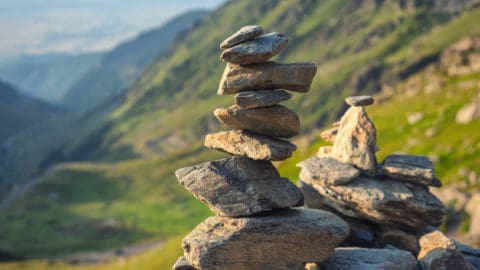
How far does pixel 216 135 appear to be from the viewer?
3531 centimetres

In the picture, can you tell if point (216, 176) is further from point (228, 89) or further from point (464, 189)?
point (464, 189)

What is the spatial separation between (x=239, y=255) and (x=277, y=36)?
1467cm

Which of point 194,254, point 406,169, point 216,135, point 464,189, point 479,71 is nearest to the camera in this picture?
point 194,254

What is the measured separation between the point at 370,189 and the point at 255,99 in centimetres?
1141

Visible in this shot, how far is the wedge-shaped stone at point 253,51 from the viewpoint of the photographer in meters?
32.4

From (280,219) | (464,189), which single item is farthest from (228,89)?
(464,189)

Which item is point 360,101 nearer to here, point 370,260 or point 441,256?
point 370,260

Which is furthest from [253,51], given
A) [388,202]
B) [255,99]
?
[388,202]

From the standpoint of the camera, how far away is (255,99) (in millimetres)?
32969

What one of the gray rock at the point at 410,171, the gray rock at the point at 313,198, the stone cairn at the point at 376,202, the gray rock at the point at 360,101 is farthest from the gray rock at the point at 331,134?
A: the gray rock at the point at 410,171

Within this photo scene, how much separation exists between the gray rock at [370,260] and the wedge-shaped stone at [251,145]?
27.6 ft

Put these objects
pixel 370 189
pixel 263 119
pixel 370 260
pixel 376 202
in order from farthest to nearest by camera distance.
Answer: pixel 370 189, pixel 376 202, pixel 370 260, pixel 263 119

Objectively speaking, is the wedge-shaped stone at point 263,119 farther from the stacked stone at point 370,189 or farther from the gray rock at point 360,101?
the gray rock at point 360,101

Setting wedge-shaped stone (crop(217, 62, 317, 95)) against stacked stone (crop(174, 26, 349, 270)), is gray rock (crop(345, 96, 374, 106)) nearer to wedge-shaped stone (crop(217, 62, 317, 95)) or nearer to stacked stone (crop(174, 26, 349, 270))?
stacked stone (crop(174, 26, 349, 270))
